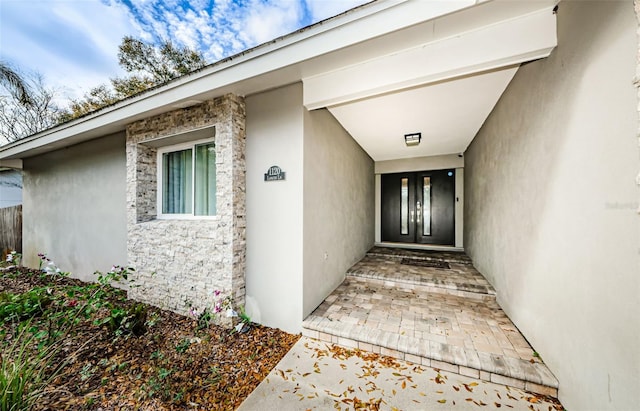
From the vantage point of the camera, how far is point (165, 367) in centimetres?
213

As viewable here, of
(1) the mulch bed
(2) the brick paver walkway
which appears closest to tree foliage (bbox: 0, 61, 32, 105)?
(1) the mulch bed

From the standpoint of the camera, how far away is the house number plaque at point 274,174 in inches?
106

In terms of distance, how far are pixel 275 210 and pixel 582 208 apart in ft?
8.90

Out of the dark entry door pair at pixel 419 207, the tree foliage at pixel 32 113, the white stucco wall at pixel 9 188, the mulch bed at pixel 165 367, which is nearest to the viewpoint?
the mulch bed at pixel 165 367

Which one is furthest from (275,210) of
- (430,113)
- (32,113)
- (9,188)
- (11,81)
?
(32,113)

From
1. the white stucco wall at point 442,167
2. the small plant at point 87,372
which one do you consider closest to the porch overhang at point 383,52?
the small plant at point 87,372

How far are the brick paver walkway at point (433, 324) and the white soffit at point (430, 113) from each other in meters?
2.69

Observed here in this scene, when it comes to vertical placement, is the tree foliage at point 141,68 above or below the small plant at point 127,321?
above

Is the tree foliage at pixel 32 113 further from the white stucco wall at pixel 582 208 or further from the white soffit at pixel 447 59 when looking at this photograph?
the white stucco wall at pixel 582 208

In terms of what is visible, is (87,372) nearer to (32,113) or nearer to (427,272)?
(427,272)

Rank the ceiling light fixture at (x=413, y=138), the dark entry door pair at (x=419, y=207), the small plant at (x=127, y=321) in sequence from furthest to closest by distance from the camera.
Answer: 1. the dark entry door pair at (x=419, y=207)
2. the ceiling light fixture at (x=413, y=138)
3. the small plant at (x=127, y=321)

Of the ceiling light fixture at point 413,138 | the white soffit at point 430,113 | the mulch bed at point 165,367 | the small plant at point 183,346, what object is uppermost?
the white soffit at point 430,113

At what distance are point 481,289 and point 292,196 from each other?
10.4 feet

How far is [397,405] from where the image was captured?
1.67 m
